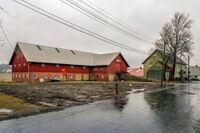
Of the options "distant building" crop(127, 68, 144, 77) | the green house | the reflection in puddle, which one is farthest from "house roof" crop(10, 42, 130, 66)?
the reflection in puddle

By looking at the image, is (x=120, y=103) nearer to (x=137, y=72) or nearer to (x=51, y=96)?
(x=51, y=96)

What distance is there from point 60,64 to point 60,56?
3120mm

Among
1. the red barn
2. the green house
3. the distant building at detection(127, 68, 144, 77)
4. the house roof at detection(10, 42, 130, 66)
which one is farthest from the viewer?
the distant building at detection(127, 68, 144, 77)

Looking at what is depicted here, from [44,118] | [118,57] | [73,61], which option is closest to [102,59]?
[118,57]

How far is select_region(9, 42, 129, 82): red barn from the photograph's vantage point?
53.7 m

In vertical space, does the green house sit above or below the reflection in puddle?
above

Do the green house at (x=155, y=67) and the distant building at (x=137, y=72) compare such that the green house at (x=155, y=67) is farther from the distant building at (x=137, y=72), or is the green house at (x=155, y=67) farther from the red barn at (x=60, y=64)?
the red barn at (x=60, y=64)

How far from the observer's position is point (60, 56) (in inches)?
2414

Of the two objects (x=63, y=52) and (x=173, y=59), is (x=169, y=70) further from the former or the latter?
(x=63, y=52)

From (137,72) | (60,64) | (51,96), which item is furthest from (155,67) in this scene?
(51,96)

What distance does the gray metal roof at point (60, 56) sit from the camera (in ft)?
180

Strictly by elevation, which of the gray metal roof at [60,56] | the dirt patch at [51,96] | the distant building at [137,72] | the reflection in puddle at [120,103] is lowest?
the reflection in puddle at [120,103]

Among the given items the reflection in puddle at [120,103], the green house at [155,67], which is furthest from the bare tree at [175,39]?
the reflection in puddle at [120,103]

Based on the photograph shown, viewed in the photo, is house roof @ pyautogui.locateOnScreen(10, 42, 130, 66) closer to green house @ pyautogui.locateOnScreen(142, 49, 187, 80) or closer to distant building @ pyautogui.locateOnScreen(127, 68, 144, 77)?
green house @ pyautogui.locateOnScreen(142, 49, 187, 80)
